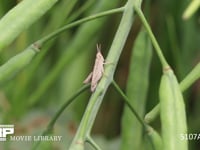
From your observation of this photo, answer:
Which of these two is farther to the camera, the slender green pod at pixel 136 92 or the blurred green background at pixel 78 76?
the blurred green background at pixel 78 76

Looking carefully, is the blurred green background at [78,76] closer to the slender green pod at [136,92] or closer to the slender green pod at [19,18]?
the slender green pod at [136,92]

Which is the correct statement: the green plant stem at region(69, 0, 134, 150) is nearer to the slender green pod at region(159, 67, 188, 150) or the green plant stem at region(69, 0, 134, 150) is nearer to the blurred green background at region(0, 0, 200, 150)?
the slender green pod at region(159, 67, 188, 150)

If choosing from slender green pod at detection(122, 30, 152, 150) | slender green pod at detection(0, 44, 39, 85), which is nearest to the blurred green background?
slender green pod at detection(122, 30, 152, 150)

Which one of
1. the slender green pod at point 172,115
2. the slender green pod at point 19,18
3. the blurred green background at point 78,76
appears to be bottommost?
the slender green pod at point 172,115

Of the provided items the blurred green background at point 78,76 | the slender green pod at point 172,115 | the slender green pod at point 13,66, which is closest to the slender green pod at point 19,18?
the slender green pod at point 13,66

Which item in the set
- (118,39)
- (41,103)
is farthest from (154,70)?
(118,39)

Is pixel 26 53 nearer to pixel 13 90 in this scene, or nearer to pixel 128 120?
pixel 128 120

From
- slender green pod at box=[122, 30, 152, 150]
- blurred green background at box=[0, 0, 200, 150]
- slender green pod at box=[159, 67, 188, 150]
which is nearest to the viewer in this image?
slender green pod at box=[159, 67, 188, 150]
